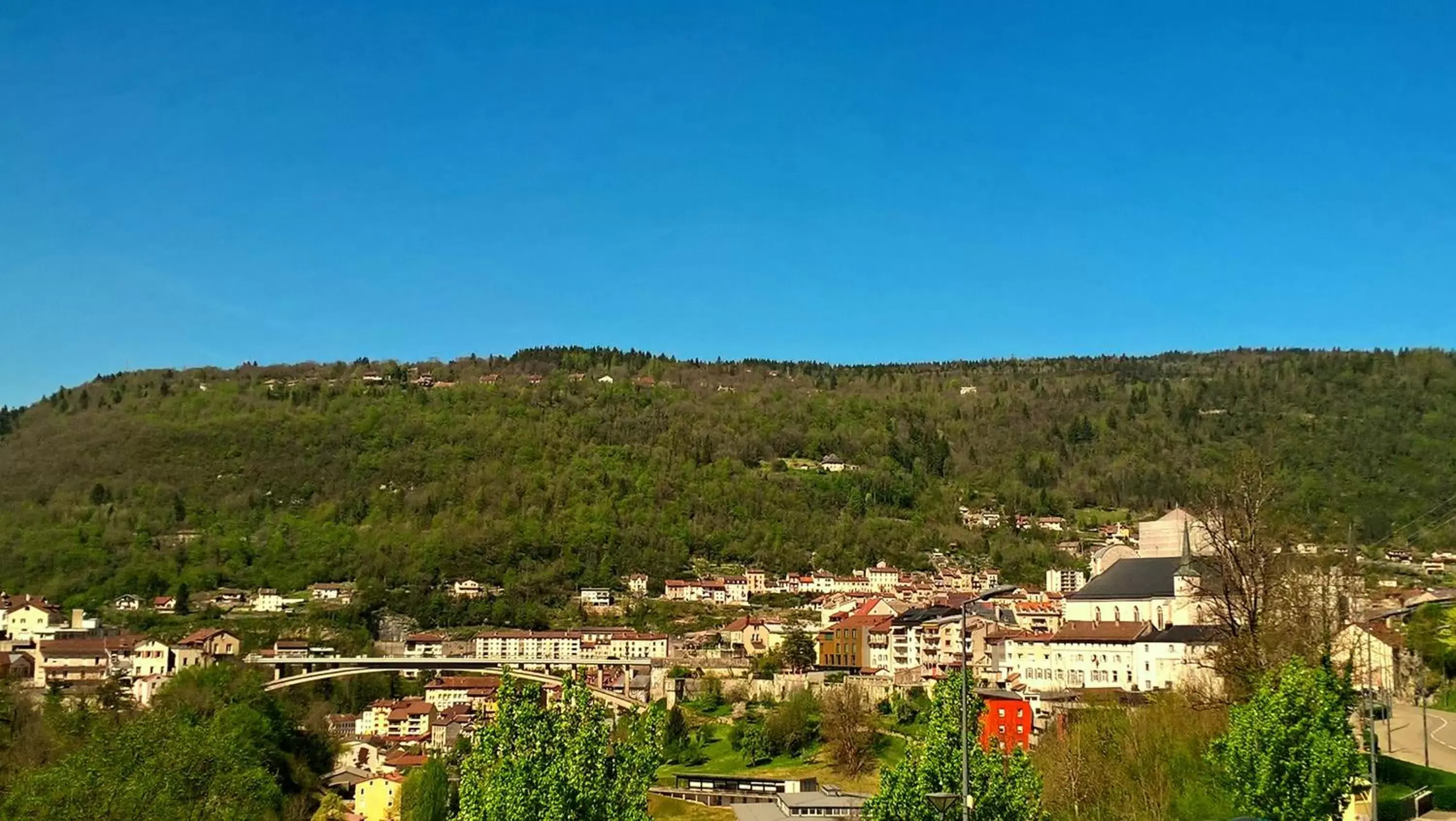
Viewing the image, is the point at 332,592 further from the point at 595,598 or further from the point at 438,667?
the point at 438,667

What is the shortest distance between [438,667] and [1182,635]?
58076 millimetres

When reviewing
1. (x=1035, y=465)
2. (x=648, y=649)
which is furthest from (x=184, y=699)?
(x=1035, y=465)

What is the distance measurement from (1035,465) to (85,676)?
11967 centimetres

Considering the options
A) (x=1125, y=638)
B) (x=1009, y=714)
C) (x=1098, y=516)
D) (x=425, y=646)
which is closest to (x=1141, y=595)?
(x=1125, y=638)

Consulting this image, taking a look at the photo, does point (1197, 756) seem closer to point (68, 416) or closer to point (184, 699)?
point (184, 699)

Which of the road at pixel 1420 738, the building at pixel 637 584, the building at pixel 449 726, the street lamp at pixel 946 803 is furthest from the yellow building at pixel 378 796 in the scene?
the building at pixel 637 584

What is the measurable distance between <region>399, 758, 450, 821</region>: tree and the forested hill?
6932 cm

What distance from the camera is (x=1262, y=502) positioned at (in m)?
34.2

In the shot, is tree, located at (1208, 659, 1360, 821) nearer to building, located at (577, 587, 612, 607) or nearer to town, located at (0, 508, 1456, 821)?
town, located at (0, 508, 1456, 821)

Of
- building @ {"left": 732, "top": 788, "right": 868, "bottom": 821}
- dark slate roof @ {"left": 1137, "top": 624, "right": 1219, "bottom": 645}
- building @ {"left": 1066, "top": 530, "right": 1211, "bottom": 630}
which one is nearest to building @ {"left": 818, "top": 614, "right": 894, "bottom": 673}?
Answer: building @ {"left": 1066, "top": 530, "right": 1211, "bottom": 630}

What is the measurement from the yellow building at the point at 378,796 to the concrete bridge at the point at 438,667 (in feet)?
67.5

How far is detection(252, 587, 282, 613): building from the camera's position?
4422 inches

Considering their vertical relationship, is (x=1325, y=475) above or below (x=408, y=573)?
above

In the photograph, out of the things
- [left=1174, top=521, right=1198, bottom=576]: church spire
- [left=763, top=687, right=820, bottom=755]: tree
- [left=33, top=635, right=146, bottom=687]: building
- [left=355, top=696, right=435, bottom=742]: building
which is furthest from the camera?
[left=33, top=635, right=146, bottom=687]: building
